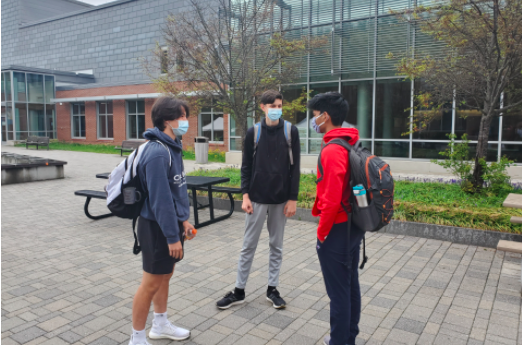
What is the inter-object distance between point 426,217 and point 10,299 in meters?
5.59

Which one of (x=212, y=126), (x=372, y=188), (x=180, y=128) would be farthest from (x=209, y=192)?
(x=212, y=126)

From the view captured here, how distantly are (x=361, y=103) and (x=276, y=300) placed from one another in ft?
45.0

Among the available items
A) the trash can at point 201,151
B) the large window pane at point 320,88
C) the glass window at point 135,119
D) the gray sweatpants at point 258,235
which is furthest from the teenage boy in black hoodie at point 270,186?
the glass window at point 135,119

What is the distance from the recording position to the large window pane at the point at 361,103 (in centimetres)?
1634

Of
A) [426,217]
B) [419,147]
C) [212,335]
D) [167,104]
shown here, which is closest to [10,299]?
[212,335]

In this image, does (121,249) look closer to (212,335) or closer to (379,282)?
(212,335)

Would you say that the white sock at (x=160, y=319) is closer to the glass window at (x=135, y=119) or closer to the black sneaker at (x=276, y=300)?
the black sneaker at (x=276, y=300)

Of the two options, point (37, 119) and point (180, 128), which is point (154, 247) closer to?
point (180, 128)

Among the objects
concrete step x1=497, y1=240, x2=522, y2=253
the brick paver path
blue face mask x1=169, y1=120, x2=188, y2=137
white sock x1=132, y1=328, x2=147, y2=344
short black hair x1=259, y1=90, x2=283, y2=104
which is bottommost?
the brick paver path

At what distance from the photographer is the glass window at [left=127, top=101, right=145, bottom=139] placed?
27.6 m

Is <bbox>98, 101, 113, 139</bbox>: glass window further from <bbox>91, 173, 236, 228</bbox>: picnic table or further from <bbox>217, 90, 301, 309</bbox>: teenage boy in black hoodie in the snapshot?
<bbox>217, 90, 301, 309</bbox>: teenage boy in black hoodie

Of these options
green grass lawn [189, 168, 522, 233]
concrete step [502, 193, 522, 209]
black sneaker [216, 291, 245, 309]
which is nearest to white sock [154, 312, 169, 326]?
black sneaker [216, 291, 245, 309]

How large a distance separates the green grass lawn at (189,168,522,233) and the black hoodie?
3.42 meters

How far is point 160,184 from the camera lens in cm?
285
